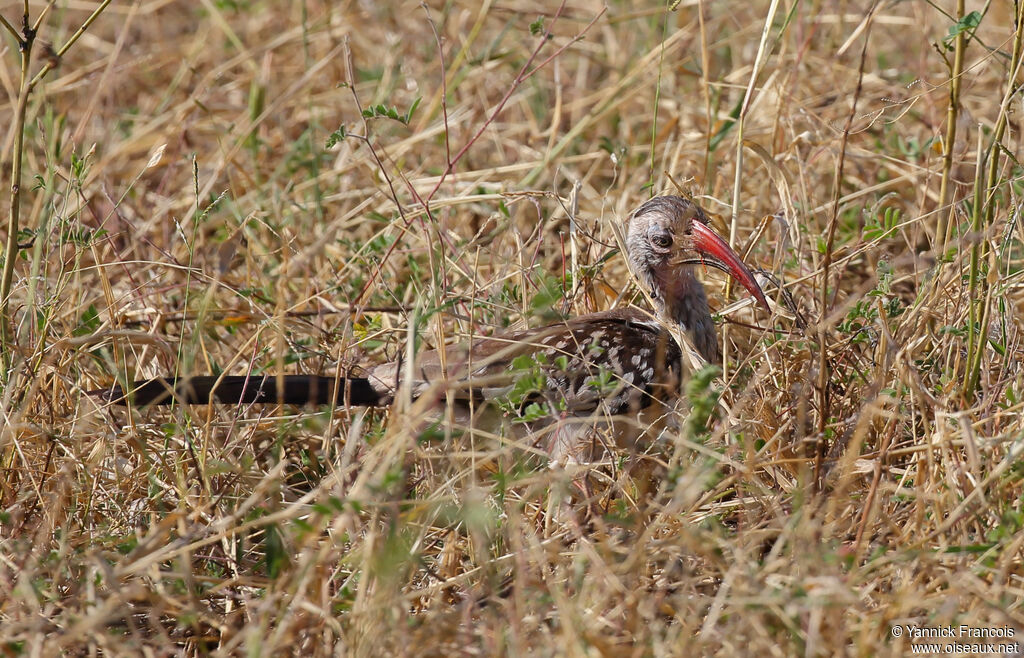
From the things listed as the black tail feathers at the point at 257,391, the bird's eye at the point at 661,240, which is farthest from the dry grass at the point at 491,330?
the bird's eye at the point at 661,240

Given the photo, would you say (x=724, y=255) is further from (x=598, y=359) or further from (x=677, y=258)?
(x=598, y=359)

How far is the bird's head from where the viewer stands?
3.71 m

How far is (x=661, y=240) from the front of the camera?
12.5 feet

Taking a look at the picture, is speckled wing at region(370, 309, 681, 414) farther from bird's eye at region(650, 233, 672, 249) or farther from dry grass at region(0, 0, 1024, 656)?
bird's eye at region(650, 233, 672, 249)

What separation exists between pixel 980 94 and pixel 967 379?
2.46m

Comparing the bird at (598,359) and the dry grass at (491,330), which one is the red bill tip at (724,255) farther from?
the dry grass at (491,330)

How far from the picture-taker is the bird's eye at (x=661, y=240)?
3.79 metres

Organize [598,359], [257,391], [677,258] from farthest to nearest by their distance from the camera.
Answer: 1. [677,258]
2. [598,359]
3. [257,391]

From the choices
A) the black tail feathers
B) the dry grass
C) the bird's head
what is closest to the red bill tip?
the bird's head

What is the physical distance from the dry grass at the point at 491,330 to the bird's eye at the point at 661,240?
186 mm

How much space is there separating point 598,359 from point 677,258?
52cm

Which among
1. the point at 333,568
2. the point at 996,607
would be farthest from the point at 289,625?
the point at 996,607

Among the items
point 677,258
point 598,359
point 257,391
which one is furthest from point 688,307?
point 257,391

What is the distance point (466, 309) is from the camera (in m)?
3.86
